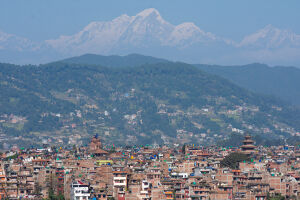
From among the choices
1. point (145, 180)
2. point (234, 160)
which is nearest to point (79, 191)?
point (145, 180)

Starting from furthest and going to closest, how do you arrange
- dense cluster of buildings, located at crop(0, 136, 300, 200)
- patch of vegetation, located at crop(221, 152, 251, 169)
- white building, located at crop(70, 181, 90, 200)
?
patch of vegetation, located at crop(221, 152, 251, 169) → dense cluster of buildings, located at crop(0, 136, 300, 200) → white building, located at crop(70, 181, 90, 200)

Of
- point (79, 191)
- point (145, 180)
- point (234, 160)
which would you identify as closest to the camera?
point (79, 191)

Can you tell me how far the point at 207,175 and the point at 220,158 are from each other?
108 ft

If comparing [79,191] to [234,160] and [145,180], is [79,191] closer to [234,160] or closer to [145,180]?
[145,180]

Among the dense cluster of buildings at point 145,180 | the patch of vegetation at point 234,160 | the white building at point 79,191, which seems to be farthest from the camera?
the patch of vegetation at point 234,160

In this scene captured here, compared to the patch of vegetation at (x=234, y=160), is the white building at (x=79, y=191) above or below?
below

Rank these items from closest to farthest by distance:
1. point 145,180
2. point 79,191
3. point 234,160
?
point 79,191 → point 145,180 → point 234,160

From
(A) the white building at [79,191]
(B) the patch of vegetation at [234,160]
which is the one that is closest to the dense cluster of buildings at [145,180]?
(A) the white building at [79,191]

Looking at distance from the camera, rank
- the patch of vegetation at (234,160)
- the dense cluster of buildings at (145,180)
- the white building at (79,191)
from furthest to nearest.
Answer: the patch of vegetation at (234,160) < the dense cluster of buildings at (145,180) < the white building at (79,191)

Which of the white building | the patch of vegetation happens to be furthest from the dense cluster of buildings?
the patch of vegetation

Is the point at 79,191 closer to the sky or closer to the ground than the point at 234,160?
closer to the ground

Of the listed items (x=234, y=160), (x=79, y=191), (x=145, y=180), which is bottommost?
(x=79, y=191)

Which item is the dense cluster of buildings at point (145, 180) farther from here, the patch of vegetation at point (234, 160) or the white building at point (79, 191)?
the patch of vegetation at point (234, 160)

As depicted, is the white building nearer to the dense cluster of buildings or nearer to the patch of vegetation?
the dense cluster of buildings
